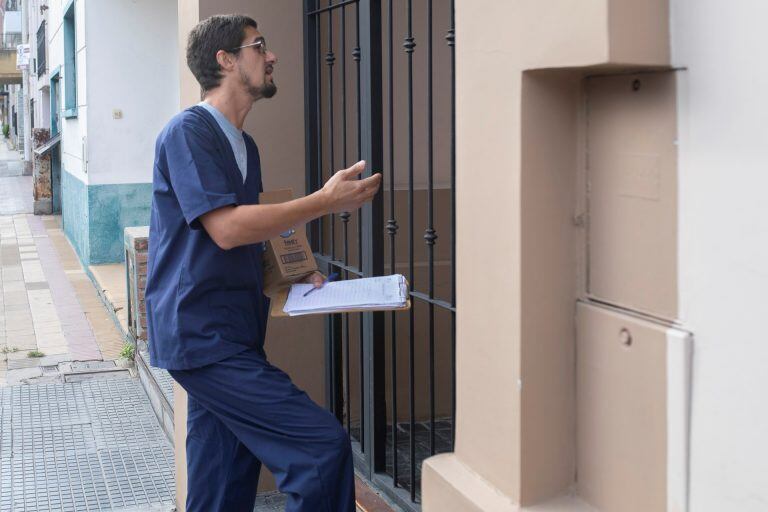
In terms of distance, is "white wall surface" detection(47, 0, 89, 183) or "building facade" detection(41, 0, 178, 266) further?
"white wall surface" detection(47, 0, 89, 183)

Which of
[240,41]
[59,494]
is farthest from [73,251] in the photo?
[240,41]

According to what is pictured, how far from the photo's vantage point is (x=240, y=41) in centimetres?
314

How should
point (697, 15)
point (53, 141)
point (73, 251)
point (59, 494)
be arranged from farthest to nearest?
point (53, 141), point (73, 251), point (59, 494), point (697, 15)

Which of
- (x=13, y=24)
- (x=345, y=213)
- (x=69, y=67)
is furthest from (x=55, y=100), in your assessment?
(x=13, y=24)

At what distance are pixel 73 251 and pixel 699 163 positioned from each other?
13.6 meters

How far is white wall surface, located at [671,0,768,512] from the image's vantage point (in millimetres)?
1541

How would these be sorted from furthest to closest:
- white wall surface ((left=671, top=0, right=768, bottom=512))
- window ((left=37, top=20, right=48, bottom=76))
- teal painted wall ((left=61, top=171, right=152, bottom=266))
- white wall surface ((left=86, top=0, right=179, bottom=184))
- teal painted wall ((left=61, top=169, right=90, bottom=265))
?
window ((left=37, top=20, right=48, bottom=76)) → teal painted wall ((left=61, top=169, right=90, bottom=265)) → teal painted wall ((left=61, top=171, right=152, bottom=266)) → white wall surface ((left=86, top=0, right=179, bottom=184)) → white wall surface ((left=671, top=0, right=768, bottom=512))

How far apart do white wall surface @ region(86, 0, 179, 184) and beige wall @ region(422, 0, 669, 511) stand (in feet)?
32.8

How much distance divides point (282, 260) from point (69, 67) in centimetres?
1177

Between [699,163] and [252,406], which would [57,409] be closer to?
[252,406]

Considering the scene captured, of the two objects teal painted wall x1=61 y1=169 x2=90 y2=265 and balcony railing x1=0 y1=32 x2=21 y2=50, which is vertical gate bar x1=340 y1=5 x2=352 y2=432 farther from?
balcony railing x1=0 y1=32 x2=21 y2=50

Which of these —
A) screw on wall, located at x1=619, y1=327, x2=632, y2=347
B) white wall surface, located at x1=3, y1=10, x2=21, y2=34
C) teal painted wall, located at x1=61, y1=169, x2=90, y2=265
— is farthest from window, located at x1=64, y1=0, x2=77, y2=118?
white wall surface, located at x1=3, y1=10, x2=21, y2=34

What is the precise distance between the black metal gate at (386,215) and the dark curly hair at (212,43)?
69cm

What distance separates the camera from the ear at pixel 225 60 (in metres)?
3.12
